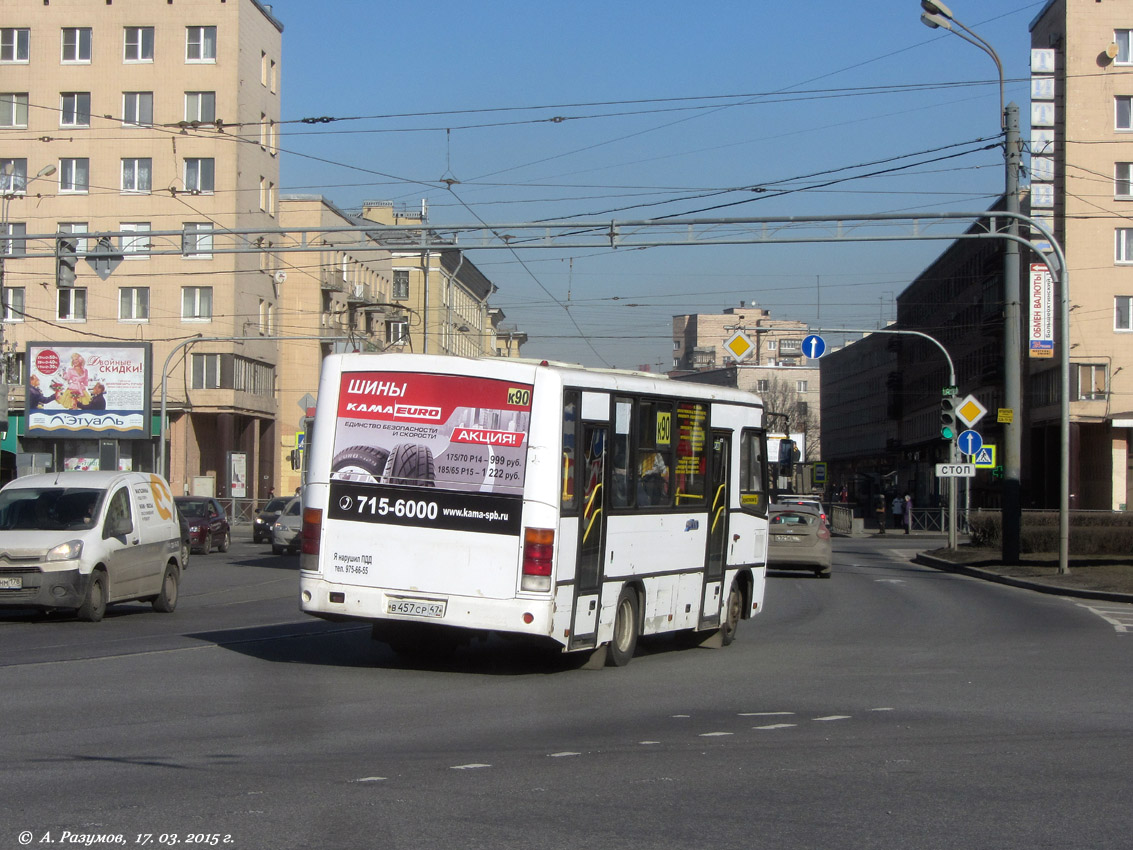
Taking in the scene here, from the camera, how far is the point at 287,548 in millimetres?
40062

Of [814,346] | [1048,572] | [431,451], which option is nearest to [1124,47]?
[814,346]

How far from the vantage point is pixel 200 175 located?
59938 millimetres

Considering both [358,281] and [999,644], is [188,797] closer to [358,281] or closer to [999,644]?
[999,644]

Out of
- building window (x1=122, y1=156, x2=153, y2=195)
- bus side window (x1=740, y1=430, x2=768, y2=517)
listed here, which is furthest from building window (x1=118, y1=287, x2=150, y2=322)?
bus side window (x1=740, y1=430, x2=768, y2=517)

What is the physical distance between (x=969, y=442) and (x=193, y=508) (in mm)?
22052

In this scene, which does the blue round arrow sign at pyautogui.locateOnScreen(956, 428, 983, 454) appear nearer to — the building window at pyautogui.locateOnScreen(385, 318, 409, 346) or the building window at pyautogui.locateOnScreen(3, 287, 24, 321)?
the building window at pyautogui.locateOnScreen(3, 287, 24, 321)

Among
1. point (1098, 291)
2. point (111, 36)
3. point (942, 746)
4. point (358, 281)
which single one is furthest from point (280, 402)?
point (942, 746)

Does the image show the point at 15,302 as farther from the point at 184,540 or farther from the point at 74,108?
the point at 184,540

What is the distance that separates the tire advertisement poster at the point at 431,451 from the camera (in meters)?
11.8

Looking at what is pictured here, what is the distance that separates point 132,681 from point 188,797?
4809 millimetres

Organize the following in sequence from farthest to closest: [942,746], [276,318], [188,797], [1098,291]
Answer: [276,318] < [1098,291] < [942,746] < [188,797]

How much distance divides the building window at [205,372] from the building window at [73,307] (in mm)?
5132

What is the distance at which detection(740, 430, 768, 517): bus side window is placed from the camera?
50.9 ft

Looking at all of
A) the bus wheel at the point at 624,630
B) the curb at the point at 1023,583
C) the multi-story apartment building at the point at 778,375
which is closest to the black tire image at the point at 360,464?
the bus wheel at the point at 624,630
